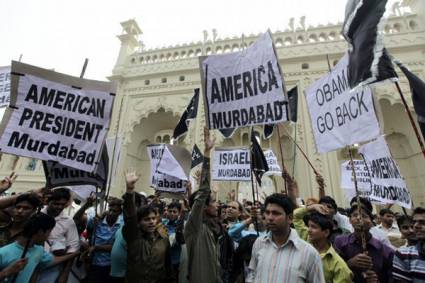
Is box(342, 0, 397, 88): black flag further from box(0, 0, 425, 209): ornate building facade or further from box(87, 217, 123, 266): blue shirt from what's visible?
box(0, 0, 425, 209): ornate building facade

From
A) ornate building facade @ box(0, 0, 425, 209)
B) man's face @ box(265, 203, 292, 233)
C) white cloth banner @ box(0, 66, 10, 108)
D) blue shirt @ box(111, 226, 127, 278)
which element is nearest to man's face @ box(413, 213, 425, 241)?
man's face @ box(265, 203, 292, 233)

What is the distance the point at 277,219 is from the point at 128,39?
58.1 ft

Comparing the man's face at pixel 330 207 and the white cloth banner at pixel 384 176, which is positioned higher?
Answer: the white cloth banner at pixel 384 176

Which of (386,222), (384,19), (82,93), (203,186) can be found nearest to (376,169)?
(386,222)

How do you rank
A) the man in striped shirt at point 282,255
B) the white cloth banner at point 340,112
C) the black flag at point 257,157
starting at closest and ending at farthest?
the man in striped shirt at point 282,255 < the white cloth banner at point 340,112 < the black flag at point 257,157

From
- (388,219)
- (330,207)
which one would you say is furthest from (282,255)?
(388,219)

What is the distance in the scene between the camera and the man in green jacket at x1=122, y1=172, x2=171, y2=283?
205cm

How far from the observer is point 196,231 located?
202 cm

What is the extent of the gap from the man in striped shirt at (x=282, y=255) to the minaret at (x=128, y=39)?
641 inches

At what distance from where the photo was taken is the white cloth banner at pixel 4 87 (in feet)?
14.6

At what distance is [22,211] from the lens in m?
1.95

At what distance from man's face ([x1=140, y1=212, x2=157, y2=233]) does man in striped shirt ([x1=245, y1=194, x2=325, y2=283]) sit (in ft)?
3.12

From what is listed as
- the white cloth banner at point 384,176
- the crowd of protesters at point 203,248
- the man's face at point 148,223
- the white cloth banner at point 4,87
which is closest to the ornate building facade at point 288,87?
the white cloth banner at point 384,176

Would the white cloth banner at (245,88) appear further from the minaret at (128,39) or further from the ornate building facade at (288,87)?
the minaret at (128,39)
